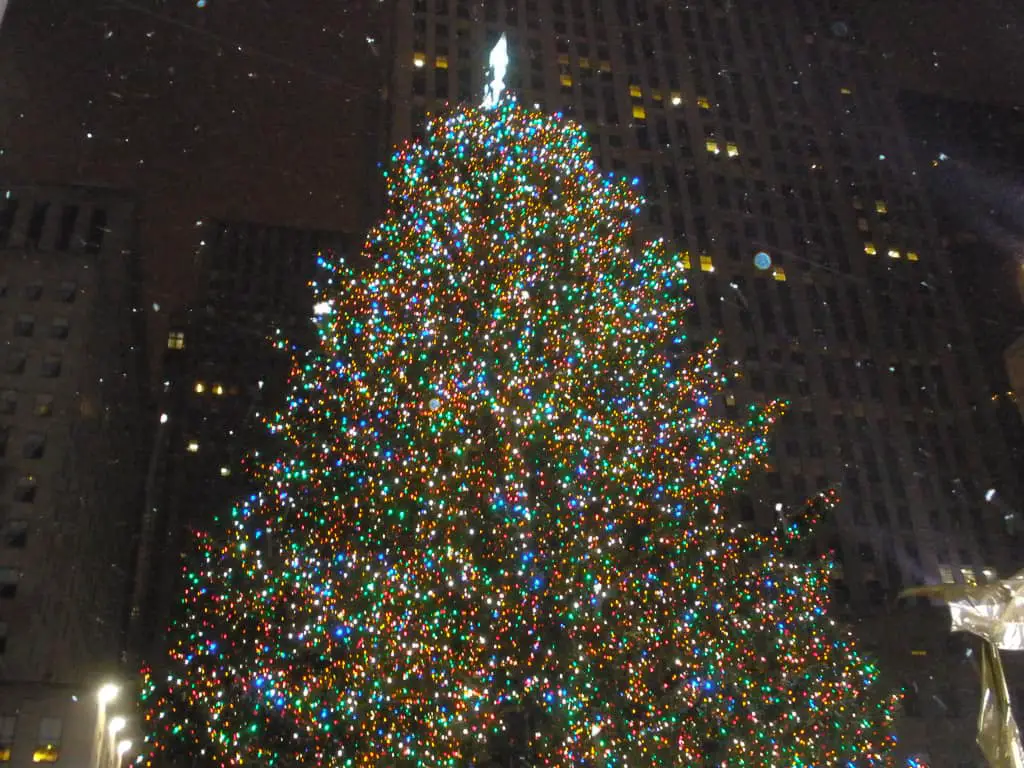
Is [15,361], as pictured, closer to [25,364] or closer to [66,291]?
[25,364]

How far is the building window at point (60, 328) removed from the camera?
4981 cm

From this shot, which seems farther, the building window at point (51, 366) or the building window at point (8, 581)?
the building window at point (51, 366)

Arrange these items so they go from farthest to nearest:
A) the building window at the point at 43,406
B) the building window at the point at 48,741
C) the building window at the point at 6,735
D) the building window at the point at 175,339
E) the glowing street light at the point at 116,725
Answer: the building window at the point at 175,339 < the glowing street light at the point at 116,725 < the building window at the point at 43,406 < the building window at the point at 48,741 < the building window at the point at 6,735

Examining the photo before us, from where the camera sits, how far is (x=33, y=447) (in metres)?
46.2

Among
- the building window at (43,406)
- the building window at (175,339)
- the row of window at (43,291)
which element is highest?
the building window at (175,339)

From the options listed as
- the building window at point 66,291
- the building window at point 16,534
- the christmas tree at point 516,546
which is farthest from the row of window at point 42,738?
the christmas tree at point 516,546

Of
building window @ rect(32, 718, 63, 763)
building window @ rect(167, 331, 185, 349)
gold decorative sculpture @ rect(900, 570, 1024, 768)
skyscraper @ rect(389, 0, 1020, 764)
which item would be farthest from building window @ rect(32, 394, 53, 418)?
gold decorative sculpture @ rect(900, 570, 1024, 768)

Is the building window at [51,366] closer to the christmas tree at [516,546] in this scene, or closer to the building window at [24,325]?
the building window at [24,325]

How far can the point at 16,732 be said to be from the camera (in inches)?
1580

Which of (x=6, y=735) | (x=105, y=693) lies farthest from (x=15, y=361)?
(x=6, y=735)

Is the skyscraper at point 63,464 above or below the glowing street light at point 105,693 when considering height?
above

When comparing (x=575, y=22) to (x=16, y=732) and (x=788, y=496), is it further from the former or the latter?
(x=16, y=732)

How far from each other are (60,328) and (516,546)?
4336cm

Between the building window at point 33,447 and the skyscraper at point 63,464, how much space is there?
5 centimetres
